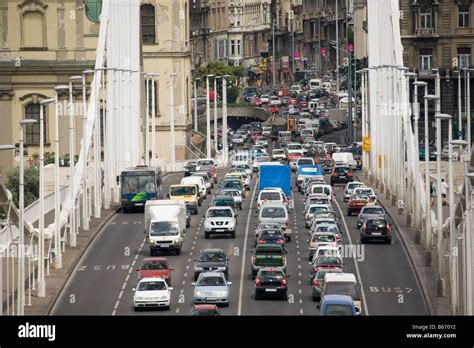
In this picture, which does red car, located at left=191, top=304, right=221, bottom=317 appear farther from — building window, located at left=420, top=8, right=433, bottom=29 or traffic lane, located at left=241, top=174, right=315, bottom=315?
building window, located at left=420, top=8, right=433, bottom=29

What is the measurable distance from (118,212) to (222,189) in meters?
8.10

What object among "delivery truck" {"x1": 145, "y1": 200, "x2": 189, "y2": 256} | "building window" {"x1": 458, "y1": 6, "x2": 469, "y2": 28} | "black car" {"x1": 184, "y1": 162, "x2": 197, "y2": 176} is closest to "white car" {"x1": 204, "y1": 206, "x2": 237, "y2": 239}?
"delivery truck" {"x1": 145, "y1": 200, "x2": 189, "y2": 256}

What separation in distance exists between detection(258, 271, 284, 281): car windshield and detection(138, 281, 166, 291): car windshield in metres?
3.91

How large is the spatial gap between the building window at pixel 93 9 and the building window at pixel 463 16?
31.4 meters

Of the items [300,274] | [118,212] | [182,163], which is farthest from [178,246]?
[182,163]

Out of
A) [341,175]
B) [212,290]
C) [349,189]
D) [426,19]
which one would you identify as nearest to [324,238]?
[212,290]

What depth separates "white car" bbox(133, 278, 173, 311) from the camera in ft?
230

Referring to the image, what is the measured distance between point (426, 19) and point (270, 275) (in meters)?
103

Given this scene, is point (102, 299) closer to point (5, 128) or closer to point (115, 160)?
point (115, 160)

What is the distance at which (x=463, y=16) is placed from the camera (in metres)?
174

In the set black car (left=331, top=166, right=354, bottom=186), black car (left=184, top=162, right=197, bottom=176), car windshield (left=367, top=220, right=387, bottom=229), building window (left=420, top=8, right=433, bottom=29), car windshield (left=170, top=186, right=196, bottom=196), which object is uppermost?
building window (left=420, top=8, right=433, bottom=29)

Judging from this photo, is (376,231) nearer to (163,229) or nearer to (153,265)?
(163,229)

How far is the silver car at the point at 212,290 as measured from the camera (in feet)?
232

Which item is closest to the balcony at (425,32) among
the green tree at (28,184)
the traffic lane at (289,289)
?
the green tree at (28,184)
